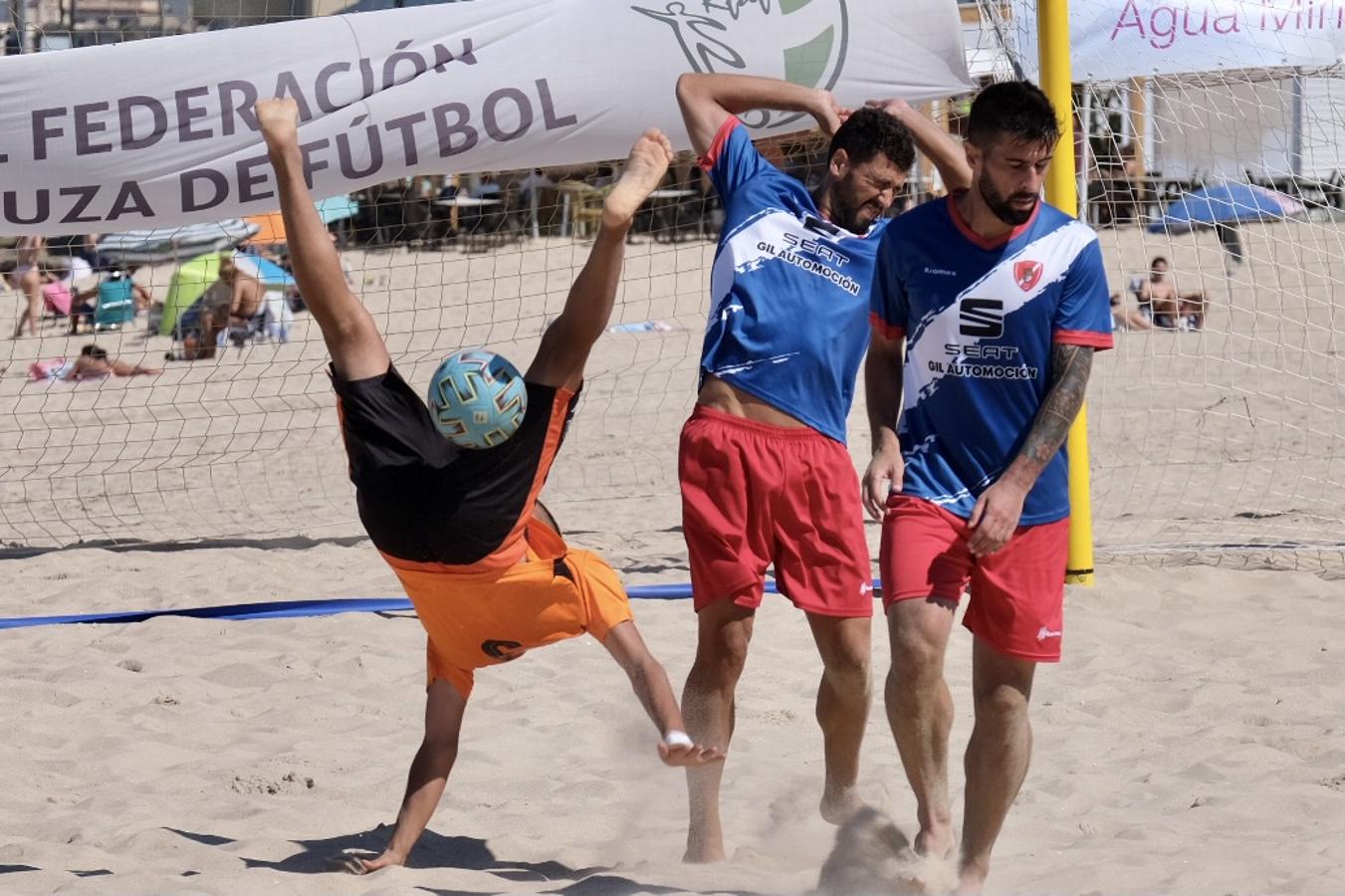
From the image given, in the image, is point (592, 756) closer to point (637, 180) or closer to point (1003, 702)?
Result: point (1003, 702)

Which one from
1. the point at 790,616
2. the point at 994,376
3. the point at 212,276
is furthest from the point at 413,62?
the point at 212,276

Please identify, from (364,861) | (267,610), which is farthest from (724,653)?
(267,610)

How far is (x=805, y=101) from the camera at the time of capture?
3.85 metres

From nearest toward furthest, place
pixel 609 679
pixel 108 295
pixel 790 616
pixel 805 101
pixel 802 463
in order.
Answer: pixel 802 463, pixel 805 101, pixel 609 679, pixel 790 616, pixel 108 295

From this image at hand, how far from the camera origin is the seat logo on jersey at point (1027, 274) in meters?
3.17

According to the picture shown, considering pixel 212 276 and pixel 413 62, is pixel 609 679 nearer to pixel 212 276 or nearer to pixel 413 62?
pixel 413 62

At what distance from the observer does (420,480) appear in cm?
330

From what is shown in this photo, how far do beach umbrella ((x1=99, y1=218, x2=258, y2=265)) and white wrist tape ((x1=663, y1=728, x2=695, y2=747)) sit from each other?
37.0ft

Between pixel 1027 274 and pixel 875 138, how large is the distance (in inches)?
23.2

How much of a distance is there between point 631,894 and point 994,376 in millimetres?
1339

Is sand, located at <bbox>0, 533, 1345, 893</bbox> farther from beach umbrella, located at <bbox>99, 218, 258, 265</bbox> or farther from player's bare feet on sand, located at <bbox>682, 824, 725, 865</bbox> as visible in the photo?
beach umbrella, located at <bbox>99, 218, 258, 265</bbox>

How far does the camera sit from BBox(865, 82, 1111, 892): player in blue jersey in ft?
10.4

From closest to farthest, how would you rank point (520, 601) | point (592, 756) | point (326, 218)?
1. point (520, 601)
2. point (592, 756)
3. point (326, 218)

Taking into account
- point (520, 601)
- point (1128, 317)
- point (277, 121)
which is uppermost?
point (277, 121)
